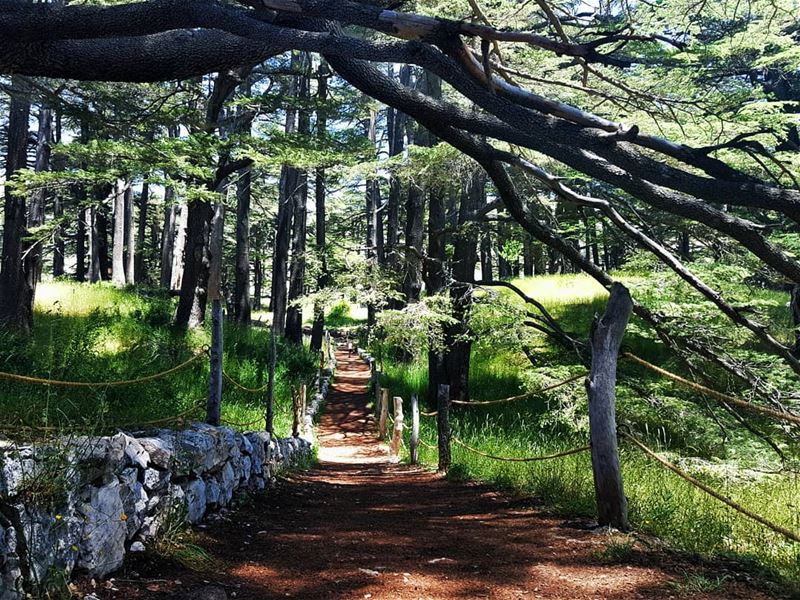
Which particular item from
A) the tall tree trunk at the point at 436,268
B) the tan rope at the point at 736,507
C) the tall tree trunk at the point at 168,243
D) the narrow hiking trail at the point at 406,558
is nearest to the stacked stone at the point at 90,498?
the narrow hiking trail at the point at 406,558

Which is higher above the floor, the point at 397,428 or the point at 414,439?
the point at 414,439

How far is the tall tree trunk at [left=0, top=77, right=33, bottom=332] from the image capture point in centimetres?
1175

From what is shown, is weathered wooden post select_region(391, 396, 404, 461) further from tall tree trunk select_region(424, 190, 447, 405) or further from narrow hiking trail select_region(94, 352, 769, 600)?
narrow hiking trail select_region(94, 352, 769, 600)

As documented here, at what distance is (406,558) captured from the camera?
4402mm

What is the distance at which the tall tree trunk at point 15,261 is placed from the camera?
1175 centimetres

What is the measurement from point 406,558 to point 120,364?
6716mm

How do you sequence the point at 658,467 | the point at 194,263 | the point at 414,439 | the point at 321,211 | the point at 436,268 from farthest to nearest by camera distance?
the point at 321,211 → the point at 194,263 → the point at 436,268 → the point at 414,439 → the point at 658,467

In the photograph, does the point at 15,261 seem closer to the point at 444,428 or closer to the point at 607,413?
the point at 444,428

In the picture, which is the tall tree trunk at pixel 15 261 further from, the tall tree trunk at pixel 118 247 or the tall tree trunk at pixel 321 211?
the tall tree trunk at pixel 118 247

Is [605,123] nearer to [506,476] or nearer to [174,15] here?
[174,15]

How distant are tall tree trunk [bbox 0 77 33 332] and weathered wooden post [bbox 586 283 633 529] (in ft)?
34.4

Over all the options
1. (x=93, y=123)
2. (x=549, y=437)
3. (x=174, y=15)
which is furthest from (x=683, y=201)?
(x=93, y=123)

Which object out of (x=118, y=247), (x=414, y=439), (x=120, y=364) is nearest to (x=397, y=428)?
(x=414, y=439)

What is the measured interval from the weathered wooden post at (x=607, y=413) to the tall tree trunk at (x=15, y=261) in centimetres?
1048
